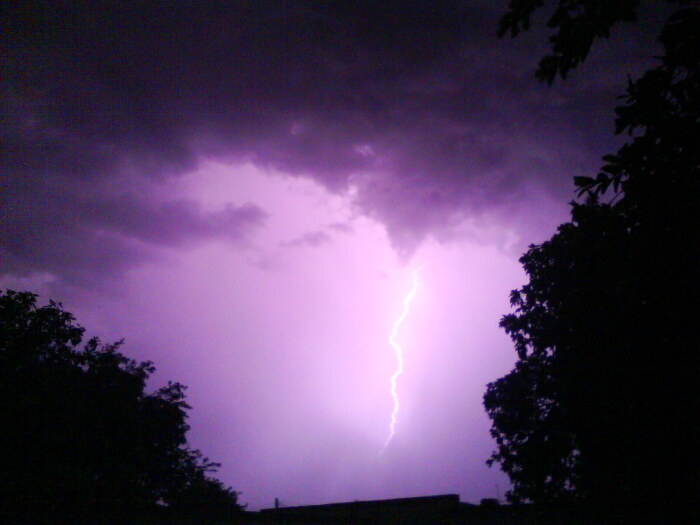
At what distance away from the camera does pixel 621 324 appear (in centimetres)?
1411

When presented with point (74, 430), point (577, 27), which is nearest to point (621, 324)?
point (577, 27)

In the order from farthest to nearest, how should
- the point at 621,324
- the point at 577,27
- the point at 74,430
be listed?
the point at 74,430, the point at 621,324, the point at 577,27

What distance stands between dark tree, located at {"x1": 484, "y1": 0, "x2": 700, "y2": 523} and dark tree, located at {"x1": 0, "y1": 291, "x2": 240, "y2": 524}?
16.9m

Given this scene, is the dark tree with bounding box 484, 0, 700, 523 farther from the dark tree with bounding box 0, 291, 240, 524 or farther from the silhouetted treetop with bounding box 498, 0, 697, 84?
the dark tree with bounding box 0, 291, 240, 524

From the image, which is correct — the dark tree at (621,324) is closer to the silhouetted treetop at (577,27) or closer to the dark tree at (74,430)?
the silhouetted treetop at (577,27)

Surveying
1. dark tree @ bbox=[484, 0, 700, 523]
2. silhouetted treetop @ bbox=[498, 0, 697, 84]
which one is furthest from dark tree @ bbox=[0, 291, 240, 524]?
silhouetted treetop @ bbox=[498, 0, 697, 84]

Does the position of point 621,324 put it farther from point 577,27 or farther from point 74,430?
point 74,430

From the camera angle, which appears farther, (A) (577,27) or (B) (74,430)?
(B) (74,430)

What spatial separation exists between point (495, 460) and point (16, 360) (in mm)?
21445

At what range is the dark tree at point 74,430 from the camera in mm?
17875

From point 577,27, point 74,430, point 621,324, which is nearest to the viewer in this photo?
point 577,27

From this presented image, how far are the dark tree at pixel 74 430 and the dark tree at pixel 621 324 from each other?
16893 mm

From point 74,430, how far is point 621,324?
2350cm

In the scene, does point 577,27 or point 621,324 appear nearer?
point 577,27
